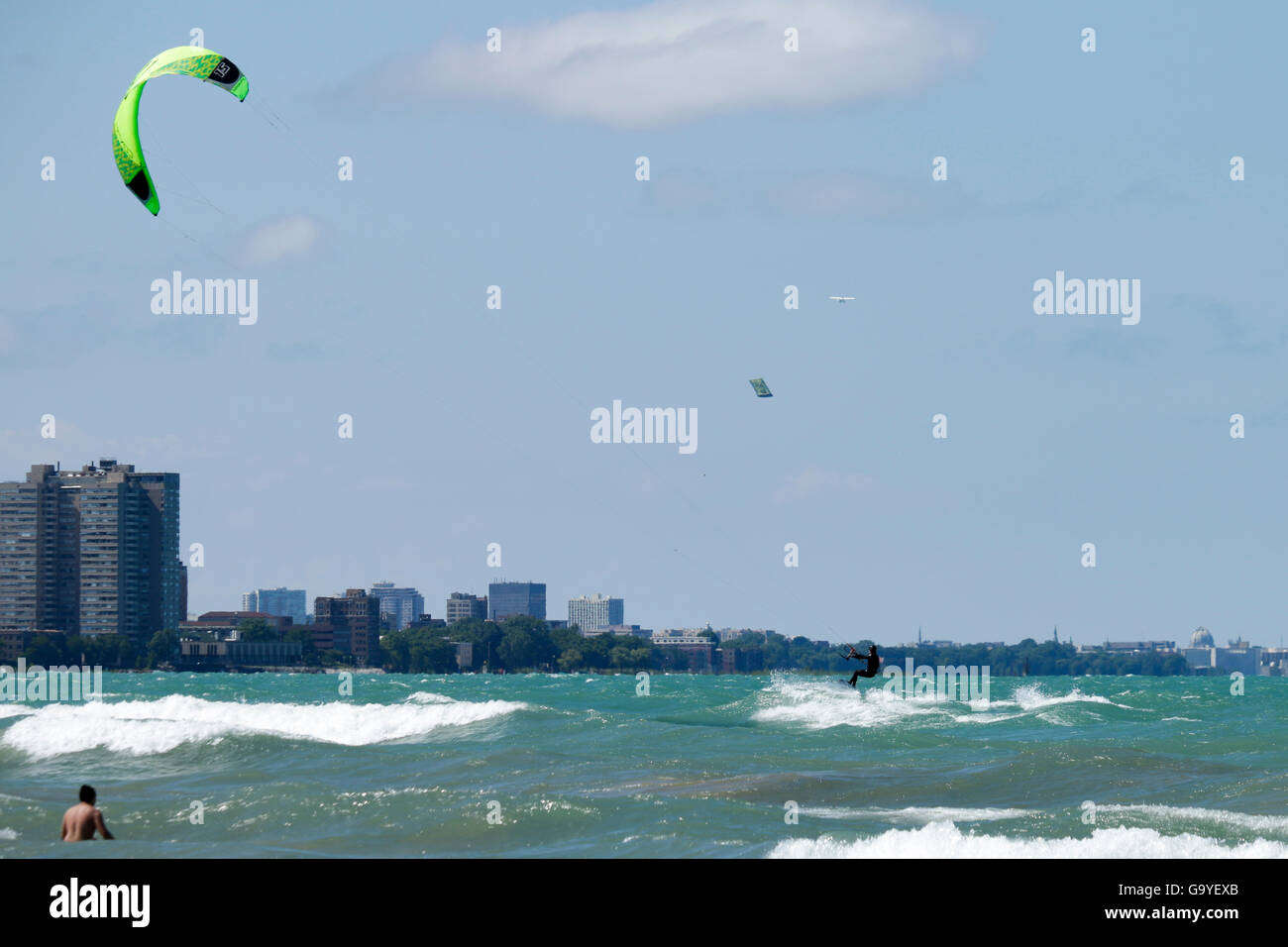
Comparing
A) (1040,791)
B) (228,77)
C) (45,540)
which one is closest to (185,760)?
(228,77)

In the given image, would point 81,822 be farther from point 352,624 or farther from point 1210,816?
point 352,624

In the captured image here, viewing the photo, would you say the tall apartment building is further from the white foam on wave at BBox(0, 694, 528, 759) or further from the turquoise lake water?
the turquoise lake water

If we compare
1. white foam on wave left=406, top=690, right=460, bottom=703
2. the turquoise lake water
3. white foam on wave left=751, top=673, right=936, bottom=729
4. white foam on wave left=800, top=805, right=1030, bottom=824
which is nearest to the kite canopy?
the turquoise lake water

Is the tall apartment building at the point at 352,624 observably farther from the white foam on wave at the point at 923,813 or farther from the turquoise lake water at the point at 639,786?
the white foam on wave at the point at 923,813
